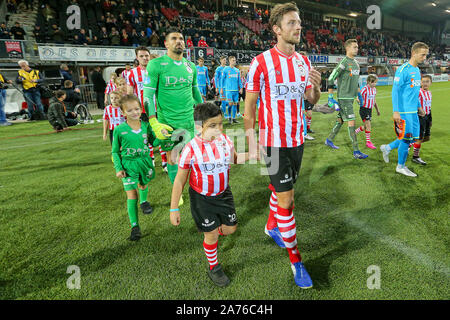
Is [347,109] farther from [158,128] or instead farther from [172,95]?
[158,128]

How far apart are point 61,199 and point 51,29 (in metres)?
15.8

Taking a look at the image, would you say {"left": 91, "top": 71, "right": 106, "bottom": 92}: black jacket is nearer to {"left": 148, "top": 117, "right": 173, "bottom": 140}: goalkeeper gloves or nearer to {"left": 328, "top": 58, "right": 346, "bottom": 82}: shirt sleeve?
{"left": 328, "top": 58, "right": 346, "bottom": 82}: shirt sleeve

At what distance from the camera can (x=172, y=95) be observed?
3480mm

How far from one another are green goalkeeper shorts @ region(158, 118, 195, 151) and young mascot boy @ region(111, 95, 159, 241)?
50 cm

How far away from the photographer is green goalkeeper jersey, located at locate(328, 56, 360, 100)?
18.2ft

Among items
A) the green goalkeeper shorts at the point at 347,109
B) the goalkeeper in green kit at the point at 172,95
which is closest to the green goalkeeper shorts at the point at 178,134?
the goalkeeper in green kit at the point at 172,95

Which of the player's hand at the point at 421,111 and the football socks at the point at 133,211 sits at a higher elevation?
the player's hand at the point at 421,111

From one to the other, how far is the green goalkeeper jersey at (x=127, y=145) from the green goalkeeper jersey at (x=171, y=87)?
35cm

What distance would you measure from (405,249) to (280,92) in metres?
2.08

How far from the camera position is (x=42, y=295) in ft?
7.30

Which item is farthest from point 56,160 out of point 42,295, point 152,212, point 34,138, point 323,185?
point 323,185

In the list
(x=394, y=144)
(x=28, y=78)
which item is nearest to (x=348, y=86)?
(x=394, y=144)

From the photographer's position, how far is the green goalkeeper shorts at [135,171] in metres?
2.97

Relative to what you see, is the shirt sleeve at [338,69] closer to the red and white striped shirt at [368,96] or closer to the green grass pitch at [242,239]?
the red and white striped shirt at [368,96]
